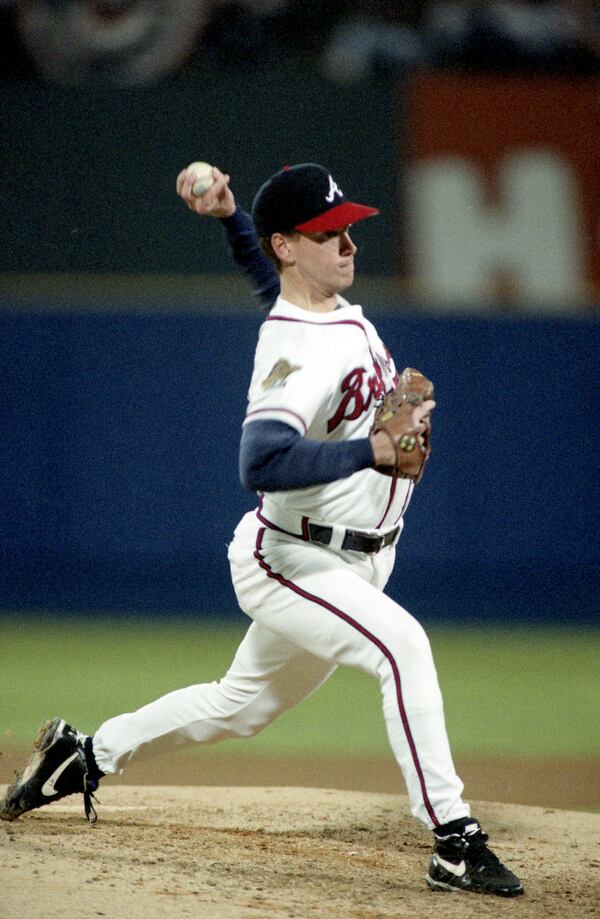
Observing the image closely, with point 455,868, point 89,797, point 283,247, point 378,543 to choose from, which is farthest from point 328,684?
point 283,247

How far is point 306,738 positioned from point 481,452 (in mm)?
3051

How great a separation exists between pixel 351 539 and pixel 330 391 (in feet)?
1.35

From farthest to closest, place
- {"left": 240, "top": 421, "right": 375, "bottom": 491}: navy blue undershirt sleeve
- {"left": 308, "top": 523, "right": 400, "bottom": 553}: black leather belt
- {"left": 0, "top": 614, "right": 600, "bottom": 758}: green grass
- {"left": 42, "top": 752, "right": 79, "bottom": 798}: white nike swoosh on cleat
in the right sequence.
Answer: {"left": 0, "top": 614, "right": 600, "bottom": 758}: green grass
{"left": 42, "top": 752, "right": 79, "bottom": 798}: white nike swoosh on cleat
{"left": 308, "top": 523, "right": 400, "bottom": 553}: black leather belt
{"left": 240, "top": 421, "right": 375, "bottom": 491}: navy blue undershirt sleeve

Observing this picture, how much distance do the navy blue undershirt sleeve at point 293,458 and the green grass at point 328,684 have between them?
104 inches

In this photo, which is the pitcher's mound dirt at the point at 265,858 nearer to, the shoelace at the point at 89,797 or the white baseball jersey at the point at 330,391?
the shoelace at the point at 89,797

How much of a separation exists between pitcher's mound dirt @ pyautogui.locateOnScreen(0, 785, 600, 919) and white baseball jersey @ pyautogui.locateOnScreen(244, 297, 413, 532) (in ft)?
3.05

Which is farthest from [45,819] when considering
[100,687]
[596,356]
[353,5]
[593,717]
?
[353,5]

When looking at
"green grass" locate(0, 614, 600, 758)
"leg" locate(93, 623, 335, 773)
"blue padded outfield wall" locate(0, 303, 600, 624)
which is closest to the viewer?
"leg" locate(93, 623, 335, 773)

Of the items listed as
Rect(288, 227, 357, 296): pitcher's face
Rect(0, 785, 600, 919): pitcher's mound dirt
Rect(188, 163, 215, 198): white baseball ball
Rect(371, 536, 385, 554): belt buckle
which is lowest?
Rect(0, 785, 600, 919): pitcher's mound dirt

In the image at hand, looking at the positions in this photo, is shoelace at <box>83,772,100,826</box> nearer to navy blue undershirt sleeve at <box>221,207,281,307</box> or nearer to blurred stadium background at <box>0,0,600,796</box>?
navy blue undershirt sleeve at <box>221,207,281,307</box>

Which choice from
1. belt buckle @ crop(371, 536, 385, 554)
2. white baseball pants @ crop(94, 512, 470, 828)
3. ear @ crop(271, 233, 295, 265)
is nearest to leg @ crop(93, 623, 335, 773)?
white baseball pants @ crop(94, 512, 470, 828)

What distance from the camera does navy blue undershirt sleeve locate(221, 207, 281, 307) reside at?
408 cm

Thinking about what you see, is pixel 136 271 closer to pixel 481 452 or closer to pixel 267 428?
pixel 481 452

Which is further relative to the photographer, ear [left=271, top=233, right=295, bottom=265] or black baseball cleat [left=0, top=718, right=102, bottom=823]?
black baseball cleat [left=0, top=718, right=102, bottom=823]
